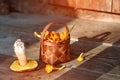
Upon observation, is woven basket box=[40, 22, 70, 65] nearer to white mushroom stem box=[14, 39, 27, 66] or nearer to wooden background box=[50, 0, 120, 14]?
white mushroom stem box=[14, 39, 27, 66]

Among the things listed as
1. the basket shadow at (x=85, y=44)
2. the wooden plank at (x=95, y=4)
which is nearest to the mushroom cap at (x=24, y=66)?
the basket shadow at (x=85, y=44)

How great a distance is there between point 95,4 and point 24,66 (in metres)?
1.48

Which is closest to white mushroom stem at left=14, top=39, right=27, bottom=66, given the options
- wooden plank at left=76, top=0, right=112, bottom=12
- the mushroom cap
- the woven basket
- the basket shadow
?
the mushroom cap

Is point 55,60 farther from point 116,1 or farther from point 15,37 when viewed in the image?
point 116,1

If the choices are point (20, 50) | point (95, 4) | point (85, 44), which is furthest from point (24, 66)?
point (95, 4)

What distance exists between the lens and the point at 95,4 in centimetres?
307

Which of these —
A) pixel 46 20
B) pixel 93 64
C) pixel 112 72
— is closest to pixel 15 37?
A: pixel 46 20

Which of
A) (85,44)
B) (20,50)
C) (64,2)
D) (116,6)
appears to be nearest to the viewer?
(20,50)

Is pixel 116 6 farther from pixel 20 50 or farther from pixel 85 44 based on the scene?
pixel 20 50

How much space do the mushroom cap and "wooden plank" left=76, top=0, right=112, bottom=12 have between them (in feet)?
4.54

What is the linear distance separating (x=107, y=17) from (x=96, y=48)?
2.91ft

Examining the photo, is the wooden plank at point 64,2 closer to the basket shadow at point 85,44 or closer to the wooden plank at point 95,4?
the wooden plank at point 95,4

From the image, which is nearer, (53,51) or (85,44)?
(53,51)

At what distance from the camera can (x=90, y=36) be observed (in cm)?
255
